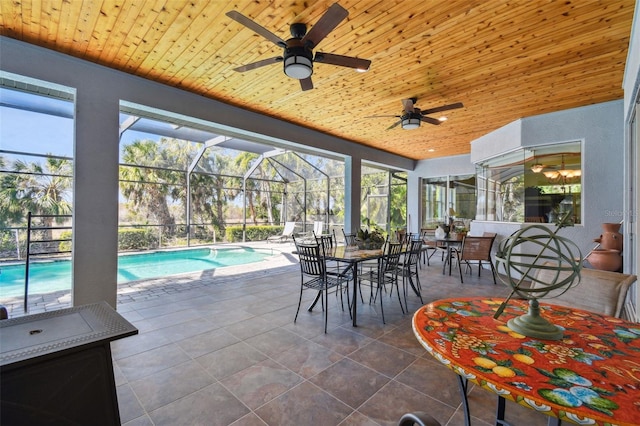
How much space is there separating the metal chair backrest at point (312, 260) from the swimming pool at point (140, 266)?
3.57 metres

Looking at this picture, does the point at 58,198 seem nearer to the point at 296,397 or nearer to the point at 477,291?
the point at 296,397

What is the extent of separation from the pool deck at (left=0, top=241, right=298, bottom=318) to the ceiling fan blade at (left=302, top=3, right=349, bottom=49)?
3.95 metres

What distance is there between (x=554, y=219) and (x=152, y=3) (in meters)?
6.41

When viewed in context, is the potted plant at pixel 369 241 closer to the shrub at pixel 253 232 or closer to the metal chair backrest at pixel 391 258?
the metal chair backrest at pixel 391 258

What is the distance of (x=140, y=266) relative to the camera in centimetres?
754

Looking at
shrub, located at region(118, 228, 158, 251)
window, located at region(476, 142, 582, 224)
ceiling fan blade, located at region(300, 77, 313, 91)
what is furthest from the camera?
shrub, located at region(118, 228, 158, 251)

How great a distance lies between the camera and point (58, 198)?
26.7ft

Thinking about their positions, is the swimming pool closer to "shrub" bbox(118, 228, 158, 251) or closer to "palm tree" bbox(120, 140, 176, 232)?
"shrub" bbox(118, 228, 158, 251)

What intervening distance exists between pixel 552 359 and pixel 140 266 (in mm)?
8606

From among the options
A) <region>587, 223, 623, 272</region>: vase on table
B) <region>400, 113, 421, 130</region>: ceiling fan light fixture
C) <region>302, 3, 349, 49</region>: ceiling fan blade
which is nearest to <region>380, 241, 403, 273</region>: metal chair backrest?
<region>400, 113, 421, 130</region>: ceiling fan light fixture

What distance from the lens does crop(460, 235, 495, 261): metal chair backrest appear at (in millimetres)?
5305

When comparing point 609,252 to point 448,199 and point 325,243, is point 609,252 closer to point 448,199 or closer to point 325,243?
point 325,243

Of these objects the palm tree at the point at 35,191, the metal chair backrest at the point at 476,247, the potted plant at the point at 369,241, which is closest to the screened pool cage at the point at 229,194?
the palm tree at the point at 35,191

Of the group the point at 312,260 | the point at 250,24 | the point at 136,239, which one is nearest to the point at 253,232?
the point at 136,239
